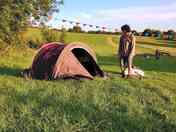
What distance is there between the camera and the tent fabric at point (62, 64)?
13.3 m

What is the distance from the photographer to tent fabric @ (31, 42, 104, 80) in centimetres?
1327

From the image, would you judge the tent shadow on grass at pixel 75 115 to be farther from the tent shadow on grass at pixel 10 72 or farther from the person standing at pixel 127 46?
the person standing at pixel 127 46

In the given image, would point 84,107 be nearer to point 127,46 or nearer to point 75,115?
point 75,115

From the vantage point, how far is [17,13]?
59.4 ft

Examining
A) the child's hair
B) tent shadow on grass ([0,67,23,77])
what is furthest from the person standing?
tent shadow on grass ([0,67,23,77])

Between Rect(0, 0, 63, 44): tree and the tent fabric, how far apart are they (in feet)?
11.6

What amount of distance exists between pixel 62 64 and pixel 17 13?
18.0 feet

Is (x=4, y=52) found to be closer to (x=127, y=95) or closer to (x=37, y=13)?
(x=37, y=13)

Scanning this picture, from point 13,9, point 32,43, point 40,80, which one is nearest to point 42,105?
point 40,80

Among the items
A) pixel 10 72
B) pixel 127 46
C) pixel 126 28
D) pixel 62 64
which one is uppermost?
pixel 126 28

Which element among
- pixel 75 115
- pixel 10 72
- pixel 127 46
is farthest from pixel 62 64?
pixel 75 115

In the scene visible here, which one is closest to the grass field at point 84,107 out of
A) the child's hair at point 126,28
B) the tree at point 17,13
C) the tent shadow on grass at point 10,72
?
the tent shadow on grass at point 10,72

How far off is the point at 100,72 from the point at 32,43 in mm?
18582

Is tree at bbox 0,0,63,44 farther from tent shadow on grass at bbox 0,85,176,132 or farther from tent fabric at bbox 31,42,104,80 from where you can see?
tent shadow on grass at bbox 0,85,176,132
